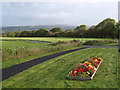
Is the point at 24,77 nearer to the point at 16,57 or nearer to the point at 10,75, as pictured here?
the point at 10,75

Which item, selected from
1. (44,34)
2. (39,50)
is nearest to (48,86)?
(39,50)

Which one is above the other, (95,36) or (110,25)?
(110,25)

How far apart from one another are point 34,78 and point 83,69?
310cm

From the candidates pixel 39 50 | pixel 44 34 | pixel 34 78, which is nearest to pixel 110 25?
pixel 44 34

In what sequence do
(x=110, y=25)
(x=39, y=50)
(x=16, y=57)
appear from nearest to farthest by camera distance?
(x=16, y=57), (x=39, y=50), (x=110, y=25)

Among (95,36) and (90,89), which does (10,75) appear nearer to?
(90,89)

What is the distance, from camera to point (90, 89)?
7516 millimetres

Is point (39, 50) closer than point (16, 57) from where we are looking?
No

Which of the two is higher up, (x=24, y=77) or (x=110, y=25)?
(x=110, y=25)

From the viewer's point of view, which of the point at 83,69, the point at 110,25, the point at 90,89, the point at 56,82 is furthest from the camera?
the point at 110,25

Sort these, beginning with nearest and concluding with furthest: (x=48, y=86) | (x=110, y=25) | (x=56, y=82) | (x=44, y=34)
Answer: (x=48, y=86) < (x=56, y=82) < (x=110, y=25) < (x=44, y=34)

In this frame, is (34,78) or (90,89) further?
(34,78)

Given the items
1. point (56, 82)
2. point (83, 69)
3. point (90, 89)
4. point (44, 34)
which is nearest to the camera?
point (90, 89)

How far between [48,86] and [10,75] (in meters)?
3.23
